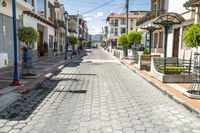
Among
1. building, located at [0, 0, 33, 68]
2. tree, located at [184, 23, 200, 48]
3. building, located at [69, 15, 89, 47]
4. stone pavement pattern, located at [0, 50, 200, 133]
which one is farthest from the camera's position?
building, located at [69, 15, 89, 47]

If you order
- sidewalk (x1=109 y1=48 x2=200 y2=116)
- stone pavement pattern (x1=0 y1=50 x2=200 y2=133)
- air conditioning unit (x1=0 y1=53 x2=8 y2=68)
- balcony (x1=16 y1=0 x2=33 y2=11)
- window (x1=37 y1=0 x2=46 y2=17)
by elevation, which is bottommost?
stone pavement pattern (x1=0 y1=50 x2=200 y2=133)

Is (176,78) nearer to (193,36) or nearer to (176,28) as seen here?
(193,36)

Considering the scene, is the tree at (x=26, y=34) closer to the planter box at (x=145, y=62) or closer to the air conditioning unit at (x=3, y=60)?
the air conditioning unit at (x=3, y=60)

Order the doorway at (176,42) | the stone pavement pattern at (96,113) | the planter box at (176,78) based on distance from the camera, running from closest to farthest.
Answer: the stone pavement pattern at (96,113), the planter box at (176,78), the doorway at (176,42)

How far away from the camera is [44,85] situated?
10148mm

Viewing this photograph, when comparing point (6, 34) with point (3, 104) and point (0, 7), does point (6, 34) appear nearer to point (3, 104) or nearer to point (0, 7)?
point (0, 7)

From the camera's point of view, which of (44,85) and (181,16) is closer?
(44,85)

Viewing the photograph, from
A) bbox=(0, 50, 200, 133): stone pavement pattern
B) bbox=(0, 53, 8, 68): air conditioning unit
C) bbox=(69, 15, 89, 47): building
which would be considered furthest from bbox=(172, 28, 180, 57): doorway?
bbox=(69, 15, 89, 47): building

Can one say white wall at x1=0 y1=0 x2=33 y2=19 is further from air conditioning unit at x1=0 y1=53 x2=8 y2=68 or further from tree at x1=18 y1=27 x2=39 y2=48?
tree at x1=18 y1=27 x2=39 y2=48

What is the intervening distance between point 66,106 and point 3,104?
1750 mm

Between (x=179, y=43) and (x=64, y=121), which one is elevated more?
(x=179, y=43)

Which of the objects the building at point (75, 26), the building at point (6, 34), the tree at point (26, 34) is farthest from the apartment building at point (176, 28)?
the building at point (75, 26)

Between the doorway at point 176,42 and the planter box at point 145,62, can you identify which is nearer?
the planter box at point 145,62

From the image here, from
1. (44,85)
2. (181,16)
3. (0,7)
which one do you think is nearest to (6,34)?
(0,7)
